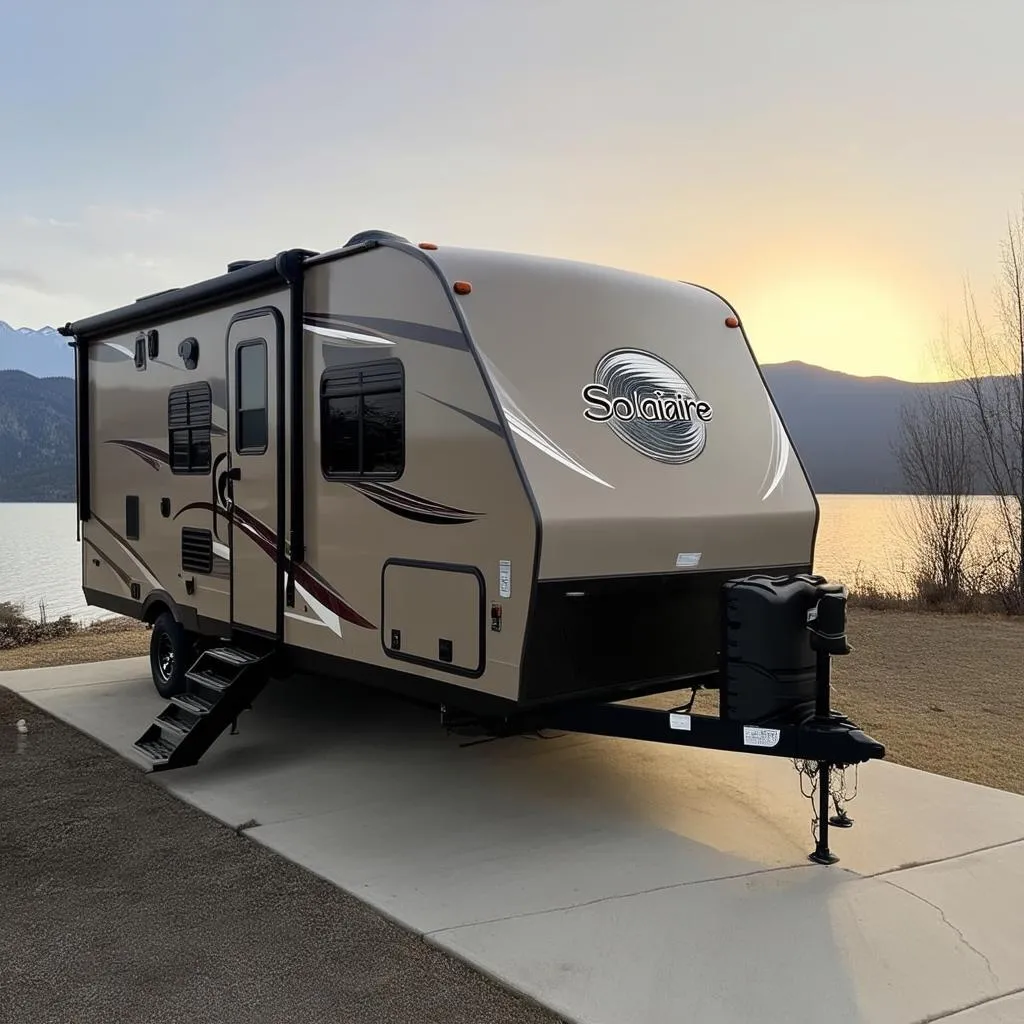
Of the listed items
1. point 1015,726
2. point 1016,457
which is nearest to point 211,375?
point 1015,726

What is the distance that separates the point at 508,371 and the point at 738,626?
1.62 metres

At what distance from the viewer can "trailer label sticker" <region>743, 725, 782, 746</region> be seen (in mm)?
4219

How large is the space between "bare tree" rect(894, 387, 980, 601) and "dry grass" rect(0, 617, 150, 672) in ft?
38.5

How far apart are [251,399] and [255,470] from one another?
480 mm

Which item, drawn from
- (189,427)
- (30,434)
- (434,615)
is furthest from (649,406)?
(30,434)

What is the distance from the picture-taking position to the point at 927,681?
901 cm

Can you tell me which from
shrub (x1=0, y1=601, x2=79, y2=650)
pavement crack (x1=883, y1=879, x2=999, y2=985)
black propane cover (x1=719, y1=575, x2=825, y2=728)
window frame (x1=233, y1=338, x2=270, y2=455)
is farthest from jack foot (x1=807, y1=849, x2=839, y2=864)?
shrub (x1=0, y1=601, x2=79, y2=650)

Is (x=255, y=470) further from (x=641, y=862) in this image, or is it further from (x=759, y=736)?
(x=759, y=736)

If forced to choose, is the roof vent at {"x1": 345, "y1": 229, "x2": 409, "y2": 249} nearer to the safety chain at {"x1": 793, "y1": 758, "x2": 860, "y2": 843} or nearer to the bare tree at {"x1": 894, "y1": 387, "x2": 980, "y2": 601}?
the safety chain at {"x1": 793, "y1": 758, "x2": 860, "y2": 843}

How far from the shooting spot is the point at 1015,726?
7332 millimetres

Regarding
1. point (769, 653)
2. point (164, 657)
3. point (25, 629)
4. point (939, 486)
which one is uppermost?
point (939, 486)

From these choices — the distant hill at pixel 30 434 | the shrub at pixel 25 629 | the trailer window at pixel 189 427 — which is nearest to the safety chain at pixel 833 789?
the trailer window at pixel 189 427

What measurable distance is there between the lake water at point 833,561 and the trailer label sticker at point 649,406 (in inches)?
252

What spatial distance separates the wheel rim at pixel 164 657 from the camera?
304 inches
